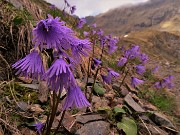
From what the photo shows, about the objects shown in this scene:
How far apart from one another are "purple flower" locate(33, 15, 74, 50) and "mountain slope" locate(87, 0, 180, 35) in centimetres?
4989

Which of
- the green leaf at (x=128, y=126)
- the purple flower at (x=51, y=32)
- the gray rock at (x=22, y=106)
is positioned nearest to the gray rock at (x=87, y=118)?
the green leaf at (x=128, y=126)

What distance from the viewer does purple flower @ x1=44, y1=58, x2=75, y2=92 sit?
1914 millimetres

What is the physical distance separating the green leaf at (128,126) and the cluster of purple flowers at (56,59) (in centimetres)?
194

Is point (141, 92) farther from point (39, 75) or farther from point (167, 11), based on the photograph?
point (167, 11)

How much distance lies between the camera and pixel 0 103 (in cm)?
329

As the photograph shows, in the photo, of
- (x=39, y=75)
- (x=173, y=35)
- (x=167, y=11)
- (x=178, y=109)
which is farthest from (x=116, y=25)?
(x=39, y=75)

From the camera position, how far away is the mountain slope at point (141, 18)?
57656mm

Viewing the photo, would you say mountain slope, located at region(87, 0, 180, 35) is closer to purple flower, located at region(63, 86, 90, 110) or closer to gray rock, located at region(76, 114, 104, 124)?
gray rock, located at region(76, 114, 104, 124)

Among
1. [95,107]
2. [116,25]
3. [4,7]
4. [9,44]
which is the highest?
Answer: [4,7]

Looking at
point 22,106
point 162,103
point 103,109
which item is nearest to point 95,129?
point 103,109

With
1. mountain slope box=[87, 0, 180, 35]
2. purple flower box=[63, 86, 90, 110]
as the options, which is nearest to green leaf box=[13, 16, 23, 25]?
purple flower box=[63, 86, 90, 110]

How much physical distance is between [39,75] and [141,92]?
4.98 metres

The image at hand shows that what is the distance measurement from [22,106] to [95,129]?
0.85 metres

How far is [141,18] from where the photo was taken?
216 feet
